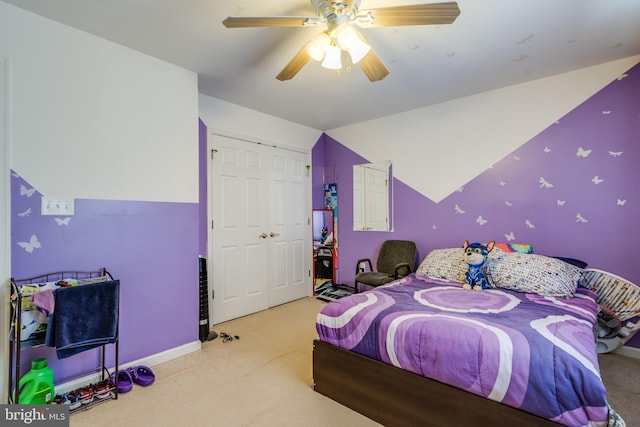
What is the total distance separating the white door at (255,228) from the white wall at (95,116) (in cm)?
74

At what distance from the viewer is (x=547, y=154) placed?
9.51ft

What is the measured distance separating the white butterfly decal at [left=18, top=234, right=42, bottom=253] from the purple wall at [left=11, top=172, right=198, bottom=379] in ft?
0.04

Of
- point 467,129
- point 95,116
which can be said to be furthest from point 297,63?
point 467,129

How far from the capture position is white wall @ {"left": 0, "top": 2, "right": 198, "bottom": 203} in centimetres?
195

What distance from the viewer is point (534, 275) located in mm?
2359

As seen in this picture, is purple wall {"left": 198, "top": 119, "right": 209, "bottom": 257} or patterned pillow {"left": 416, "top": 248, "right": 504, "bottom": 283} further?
purple wall {"left": 198, "top": 119, "right": 209, "bottom": 257}

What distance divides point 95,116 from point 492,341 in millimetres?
2961

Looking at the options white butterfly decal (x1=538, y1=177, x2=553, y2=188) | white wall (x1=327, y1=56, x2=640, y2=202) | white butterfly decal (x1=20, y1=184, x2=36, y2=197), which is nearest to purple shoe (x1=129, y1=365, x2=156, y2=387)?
white butterfly decal (x1=20, y1=184, x2=36, y2=197)

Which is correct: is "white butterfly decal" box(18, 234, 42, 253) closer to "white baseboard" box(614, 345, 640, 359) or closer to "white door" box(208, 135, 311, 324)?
"white door" box(208, 135, 311, 324)

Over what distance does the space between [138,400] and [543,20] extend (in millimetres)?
3757

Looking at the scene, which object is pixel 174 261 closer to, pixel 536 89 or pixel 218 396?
pixel 218 396

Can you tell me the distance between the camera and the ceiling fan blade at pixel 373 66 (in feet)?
6.44

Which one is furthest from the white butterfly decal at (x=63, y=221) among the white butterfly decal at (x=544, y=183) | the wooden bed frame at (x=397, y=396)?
the white butterfly decal at (x=544, y=183)

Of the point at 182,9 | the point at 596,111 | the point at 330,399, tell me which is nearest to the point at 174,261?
the point at 330,399
